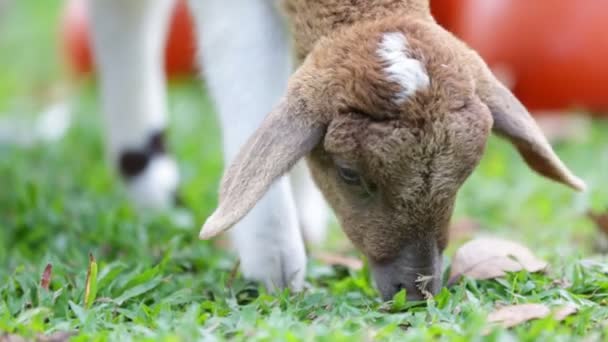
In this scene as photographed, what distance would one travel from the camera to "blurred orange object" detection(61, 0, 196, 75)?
912 cm

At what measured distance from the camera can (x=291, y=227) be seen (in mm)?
4270

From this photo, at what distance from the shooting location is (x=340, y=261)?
4727mm

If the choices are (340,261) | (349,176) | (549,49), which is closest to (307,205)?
(340,261)

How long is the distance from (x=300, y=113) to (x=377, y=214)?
438 mm

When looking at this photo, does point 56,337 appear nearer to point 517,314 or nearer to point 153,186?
point 517,314

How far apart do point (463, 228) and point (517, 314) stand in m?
2.02

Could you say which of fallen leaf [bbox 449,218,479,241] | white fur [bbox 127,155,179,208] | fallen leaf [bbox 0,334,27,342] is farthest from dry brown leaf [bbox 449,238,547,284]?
white fur [bbox 127,155,179,208]

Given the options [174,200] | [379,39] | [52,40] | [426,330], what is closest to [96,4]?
[174,200]

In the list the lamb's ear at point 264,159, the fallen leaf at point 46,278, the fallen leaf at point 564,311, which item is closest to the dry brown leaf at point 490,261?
the fallen leaf at point 564,311

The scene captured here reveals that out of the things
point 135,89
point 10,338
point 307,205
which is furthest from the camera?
point 135,89

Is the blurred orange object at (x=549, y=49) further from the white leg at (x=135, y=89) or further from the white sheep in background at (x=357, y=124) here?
the white sheep in background at (x=357, y=124)

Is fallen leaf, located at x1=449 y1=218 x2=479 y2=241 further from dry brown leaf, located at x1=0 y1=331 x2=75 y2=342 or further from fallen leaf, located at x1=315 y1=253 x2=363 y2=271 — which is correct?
dry brown leaf, located at x1=0 y1=331 x2=75 y2=342

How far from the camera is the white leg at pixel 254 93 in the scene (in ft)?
13.9

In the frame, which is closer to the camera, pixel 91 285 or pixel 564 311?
pixel 564 311
